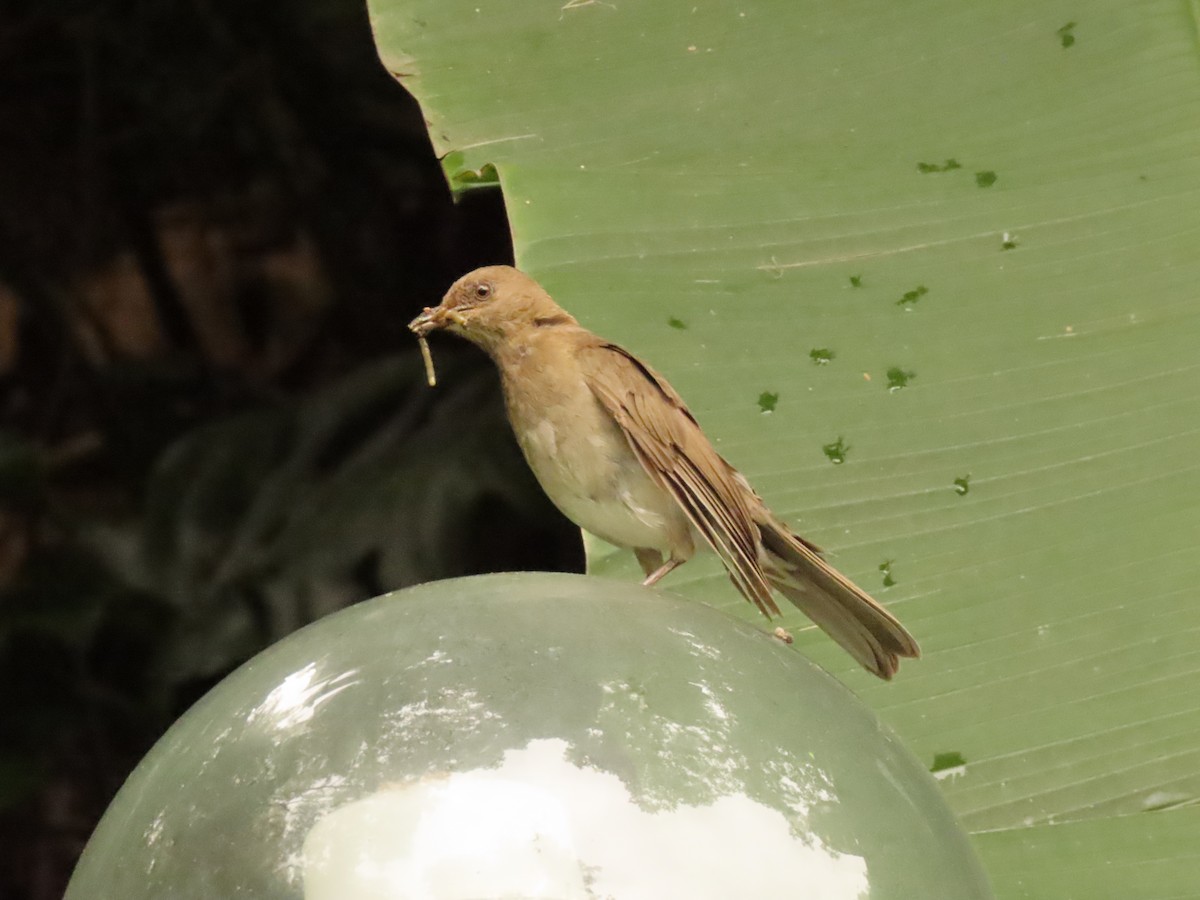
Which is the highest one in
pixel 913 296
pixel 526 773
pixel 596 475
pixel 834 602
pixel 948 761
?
pixel 526 773

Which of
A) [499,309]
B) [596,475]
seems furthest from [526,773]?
[499,309]

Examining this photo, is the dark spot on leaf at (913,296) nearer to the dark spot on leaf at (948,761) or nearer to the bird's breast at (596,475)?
the bird's breast at (596,475)

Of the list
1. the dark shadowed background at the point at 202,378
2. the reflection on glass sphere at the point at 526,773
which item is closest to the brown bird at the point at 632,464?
the reflection on glass sphere at the point at 526,773

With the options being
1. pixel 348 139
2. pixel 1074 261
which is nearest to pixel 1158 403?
pixel 1074 261

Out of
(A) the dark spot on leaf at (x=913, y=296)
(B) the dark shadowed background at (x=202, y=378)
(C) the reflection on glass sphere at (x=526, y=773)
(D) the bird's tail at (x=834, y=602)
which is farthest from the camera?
(B) the dark shadowed background at (x=202, y=378)

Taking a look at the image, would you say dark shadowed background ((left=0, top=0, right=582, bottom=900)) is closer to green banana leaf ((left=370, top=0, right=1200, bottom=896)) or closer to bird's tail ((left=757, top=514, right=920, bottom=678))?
green banana leaf ((left=370, top=0, right=1200, bottom=896))

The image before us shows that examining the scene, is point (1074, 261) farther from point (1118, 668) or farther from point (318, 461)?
point (318, 461)

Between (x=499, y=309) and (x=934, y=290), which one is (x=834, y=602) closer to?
(x=934, y=290)
